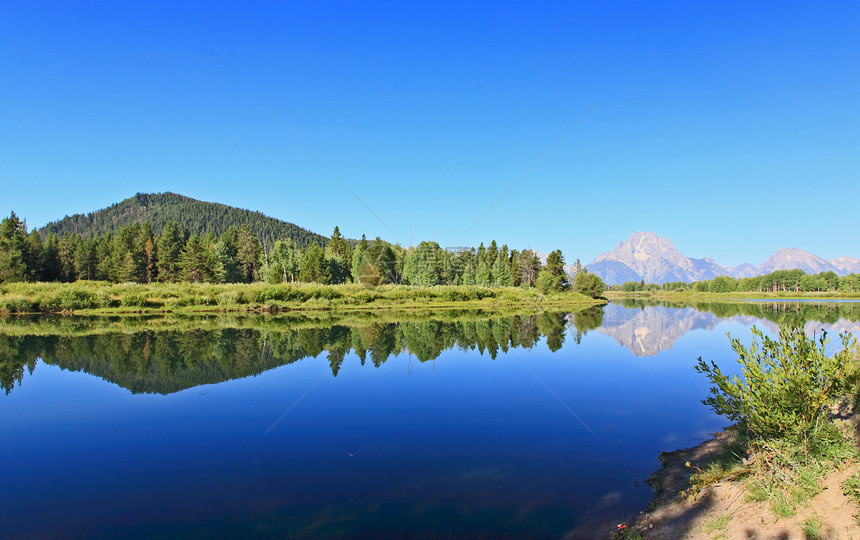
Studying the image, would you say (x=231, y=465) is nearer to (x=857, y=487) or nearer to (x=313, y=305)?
(x=857, y=487)

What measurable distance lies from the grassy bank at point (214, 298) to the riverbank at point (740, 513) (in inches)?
2125

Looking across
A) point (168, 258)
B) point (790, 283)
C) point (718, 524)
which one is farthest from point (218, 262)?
point (790, 283)

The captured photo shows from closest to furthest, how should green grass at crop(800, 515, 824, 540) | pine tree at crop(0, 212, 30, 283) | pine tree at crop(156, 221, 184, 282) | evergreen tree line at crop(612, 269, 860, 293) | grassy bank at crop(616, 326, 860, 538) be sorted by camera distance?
green grass at crop(800, 515, 824, 540) → grassy bank at crop(616, 326, 860, 538) → pine tree at crop(0, 212, 30, 283) → pine tree at crop(156, 221, 184, 282) → evergreen tree line at crop(612, 269, 860, 293)

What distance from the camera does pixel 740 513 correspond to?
21.8ft

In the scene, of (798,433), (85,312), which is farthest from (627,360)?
(85,312)

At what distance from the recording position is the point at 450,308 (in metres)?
64.6

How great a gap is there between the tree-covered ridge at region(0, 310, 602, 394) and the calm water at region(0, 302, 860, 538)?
247mm

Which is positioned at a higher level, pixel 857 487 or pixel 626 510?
pixel 857 487

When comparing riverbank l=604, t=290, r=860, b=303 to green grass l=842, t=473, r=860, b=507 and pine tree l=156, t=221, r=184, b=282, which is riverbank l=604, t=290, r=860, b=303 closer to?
pine tree l=156, t=221, r=184, b=282

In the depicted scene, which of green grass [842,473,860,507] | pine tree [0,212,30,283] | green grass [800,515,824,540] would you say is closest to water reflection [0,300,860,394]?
green grass [842,473,860,507]

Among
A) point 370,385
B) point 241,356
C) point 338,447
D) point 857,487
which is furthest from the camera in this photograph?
point 241,356

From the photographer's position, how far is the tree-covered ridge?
2014 cm

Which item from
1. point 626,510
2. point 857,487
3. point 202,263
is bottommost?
point 626,510

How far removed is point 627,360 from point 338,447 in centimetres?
1780
